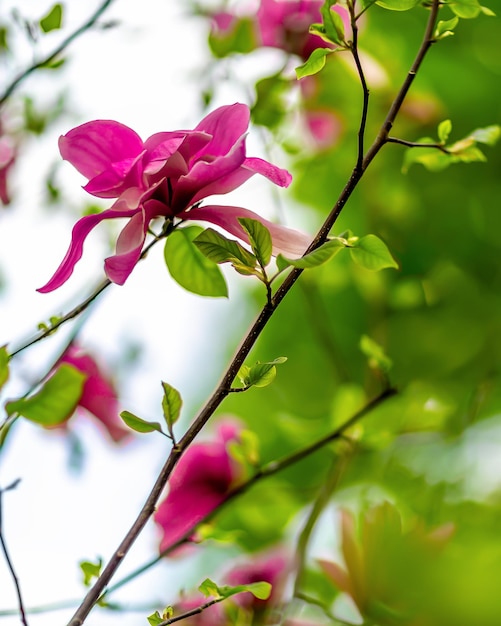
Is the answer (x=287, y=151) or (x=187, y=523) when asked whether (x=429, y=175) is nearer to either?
→ (x=287, y=151)

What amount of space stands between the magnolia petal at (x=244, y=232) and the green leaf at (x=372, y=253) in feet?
0.06

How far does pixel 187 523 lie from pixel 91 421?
3.7 inches

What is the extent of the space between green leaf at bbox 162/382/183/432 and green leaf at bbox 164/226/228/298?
0.06 metres

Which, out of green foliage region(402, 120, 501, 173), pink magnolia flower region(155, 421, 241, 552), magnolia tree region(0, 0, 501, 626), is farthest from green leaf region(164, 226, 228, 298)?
pink magnolia flower region(155, 421, 241, 552)

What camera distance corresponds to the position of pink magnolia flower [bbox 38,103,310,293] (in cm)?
25

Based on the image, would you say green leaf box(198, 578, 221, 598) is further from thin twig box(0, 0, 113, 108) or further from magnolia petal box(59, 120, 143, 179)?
thin twig box(0, 0, 113, 108)

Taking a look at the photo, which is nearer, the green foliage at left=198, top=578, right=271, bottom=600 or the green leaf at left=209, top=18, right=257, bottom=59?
the green foliage at left=198, top=578, right=271, bottom=600

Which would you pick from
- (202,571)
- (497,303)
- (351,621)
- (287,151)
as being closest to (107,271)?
(351,621)

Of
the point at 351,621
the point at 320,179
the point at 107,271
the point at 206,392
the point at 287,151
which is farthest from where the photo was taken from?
the point at 206,392

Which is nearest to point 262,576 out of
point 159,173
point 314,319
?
point 314,319

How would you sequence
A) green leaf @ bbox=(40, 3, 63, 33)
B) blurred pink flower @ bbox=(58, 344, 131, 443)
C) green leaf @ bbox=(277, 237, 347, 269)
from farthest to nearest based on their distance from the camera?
blurred pink flower @ bbox=(58, 344, 131, 443) < green leaf @ bbox=(40, 3, 63, 33) < green leaf @ bbox=(277, 237, 347, 269)

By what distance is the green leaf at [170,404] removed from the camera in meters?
0.27

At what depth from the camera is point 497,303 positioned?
0.65 metres

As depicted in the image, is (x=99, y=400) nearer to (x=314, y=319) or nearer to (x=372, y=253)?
(x=314, y=319)
